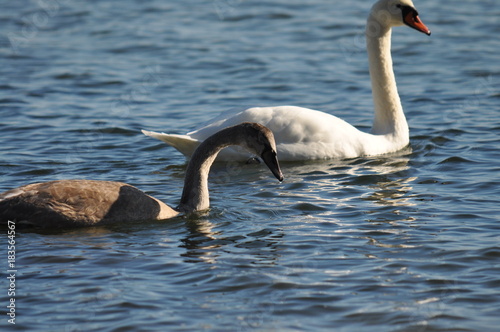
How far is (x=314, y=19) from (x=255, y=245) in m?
12.4

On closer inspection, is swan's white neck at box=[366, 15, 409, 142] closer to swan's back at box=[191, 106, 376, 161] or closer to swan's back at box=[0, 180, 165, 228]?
swan's back at box=[191, 106, 376, 161]

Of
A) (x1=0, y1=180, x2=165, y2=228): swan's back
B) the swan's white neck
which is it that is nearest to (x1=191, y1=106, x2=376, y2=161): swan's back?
the swan's white neck

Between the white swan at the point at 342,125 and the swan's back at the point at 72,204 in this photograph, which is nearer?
the swan's back at the point at 72,204

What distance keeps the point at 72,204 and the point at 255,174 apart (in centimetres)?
278

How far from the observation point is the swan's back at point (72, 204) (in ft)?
26.3

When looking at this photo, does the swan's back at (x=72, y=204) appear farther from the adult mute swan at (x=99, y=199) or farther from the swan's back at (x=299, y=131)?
the swan's back at (x=299, y=131)

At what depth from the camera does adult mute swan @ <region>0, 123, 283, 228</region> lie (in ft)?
26.3

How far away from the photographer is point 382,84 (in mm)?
11789

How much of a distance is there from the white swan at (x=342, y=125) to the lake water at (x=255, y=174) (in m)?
0.20

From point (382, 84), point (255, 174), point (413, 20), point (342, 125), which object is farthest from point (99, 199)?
point (413, 20)

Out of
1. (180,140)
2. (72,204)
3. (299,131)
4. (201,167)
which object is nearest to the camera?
(72,204)

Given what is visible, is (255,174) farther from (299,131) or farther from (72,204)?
(72,204)

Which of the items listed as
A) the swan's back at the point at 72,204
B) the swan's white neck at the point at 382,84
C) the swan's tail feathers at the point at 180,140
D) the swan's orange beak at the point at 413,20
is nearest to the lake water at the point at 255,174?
the swan's back at the point at 72,204

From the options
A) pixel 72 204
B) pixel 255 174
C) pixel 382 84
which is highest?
pixel 382 84
